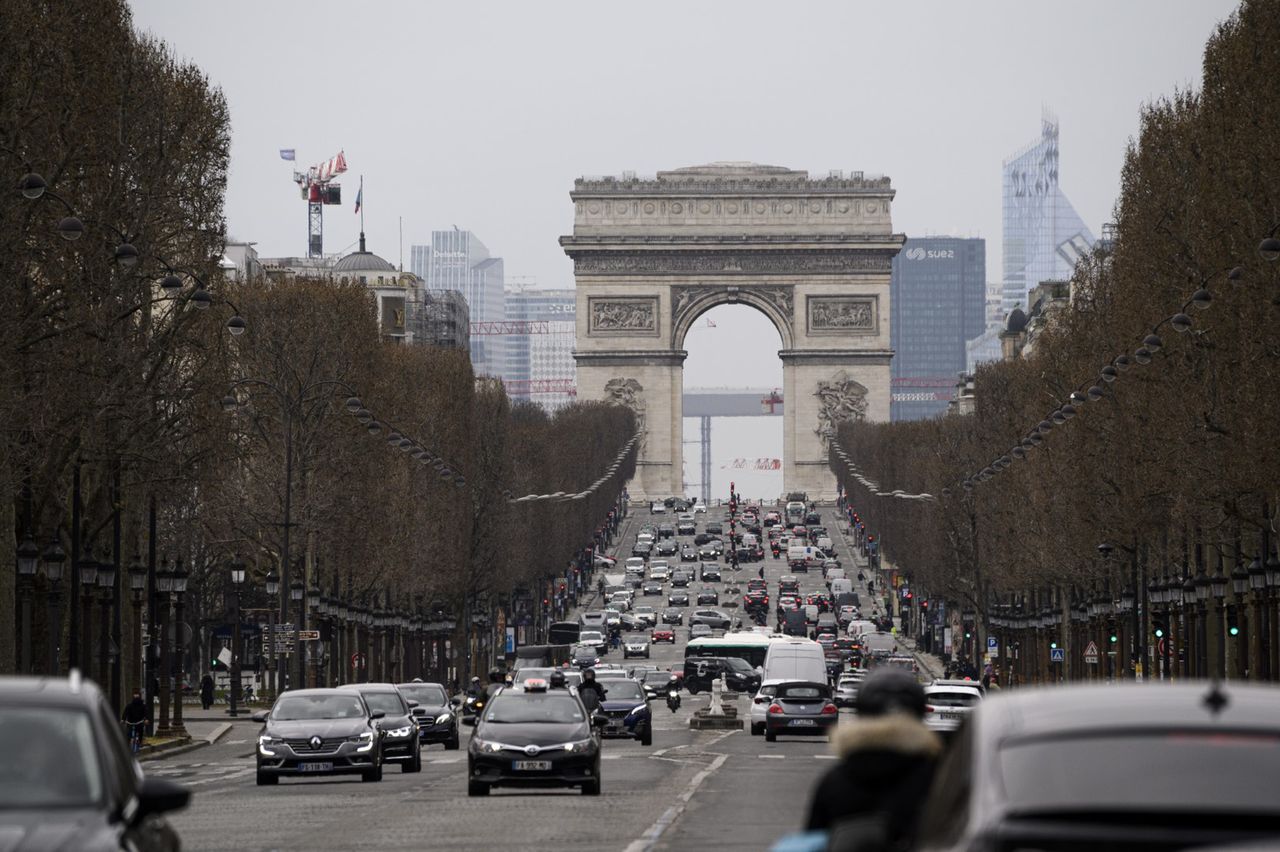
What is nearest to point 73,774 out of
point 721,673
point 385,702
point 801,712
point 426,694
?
point 385,702

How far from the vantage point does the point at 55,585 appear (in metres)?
43.1

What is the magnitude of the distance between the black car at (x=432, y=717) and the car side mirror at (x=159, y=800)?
41027 millimetres

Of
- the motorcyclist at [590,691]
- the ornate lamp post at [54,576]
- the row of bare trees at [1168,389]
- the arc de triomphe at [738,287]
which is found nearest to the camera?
the ornate lamp post at [54,576]

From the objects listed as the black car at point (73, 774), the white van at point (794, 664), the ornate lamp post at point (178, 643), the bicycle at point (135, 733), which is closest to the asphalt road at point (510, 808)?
the bicycle at point (135, 733)

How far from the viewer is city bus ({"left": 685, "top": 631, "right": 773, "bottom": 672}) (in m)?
99.1

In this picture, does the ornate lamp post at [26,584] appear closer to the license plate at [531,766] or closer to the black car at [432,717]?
the black car at [432,717]

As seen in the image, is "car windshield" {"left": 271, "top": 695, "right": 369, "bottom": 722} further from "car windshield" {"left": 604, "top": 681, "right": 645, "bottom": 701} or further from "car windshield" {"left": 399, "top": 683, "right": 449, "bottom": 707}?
"car windshield" {"left": 604, "top": 681, "right": 645, "bottom": 701}

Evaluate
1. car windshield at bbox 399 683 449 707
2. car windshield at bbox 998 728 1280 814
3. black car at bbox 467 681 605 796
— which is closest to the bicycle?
car windshield at bbox 399 683 449 707

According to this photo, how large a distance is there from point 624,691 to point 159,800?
44758 mm

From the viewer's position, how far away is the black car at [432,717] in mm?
52831

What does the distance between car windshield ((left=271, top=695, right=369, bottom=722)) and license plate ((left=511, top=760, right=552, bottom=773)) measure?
4.74m

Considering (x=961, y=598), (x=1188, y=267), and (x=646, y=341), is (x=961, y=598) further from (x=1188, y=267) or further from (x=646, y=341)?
(x=646, y=341)

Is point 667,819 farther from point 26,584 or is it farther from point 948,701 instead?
point 26,584

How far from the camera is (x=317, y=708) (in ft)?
117
